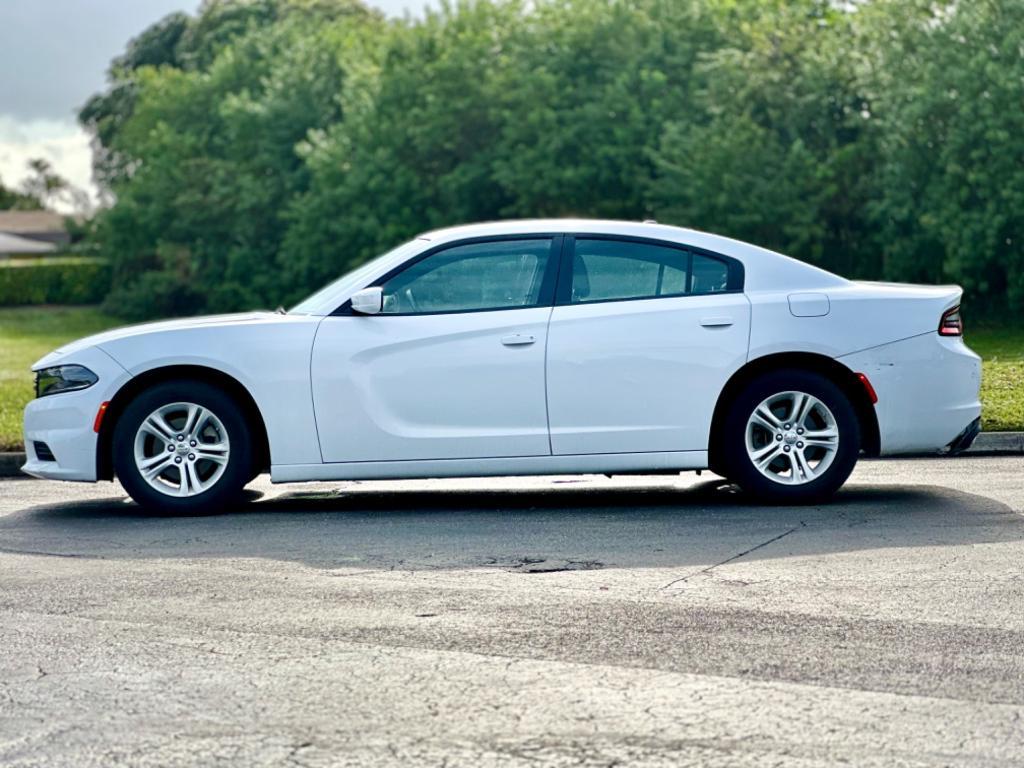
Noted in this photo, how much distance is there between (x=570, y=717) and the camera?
4.79m

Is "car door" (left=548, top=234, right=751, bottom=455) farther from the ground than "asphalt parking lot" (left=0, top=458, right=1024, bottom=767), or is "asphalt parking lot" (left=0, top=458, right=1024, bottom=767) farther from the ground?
"car door" (left=548, top=234, right=751, bottom=455)

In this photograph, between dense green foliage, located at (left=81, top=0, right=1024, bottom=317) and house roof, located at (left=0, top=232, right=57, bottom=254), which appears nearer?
dense green foliage, located at (left=81, top=0, right=1024, bottom=317)

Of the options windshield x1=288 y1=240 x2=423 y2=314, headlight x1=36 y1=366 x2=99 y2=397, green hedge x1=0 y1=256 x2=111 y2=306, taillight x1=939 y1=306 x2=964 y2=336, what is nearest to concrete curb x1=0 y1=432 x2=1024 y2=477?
headlight x1=36 y1=366 x2=99 y2=397

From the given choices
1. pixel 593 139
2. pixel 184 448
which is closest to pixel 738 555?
pixel 184 448

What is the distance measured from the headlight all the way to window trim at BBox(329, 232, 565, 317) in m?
1.44

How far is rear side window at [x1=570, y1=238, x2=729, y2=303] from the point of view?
9.34 meters

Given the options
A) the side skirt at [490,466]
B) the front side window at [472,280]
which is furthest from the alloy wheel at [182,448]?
the front side window at [472,280]

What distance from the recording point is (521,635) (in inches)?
233

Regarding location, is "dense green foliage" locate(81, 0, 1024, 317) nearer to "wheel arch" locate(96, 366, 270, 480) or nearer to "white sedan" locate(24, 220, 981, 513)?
"white sedan" locate(24, 220, 981, 513)

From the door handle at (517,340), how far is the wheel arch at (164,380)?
4.77 ft

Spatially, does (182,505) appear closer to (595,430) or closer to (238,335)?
(238,335)

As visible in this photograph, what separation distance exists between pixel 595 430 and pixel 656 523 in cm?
68

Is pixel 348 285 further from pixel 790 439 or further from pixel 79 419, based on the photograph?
pixel 790 439

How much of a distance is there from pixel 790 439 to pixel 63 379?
414 cm
